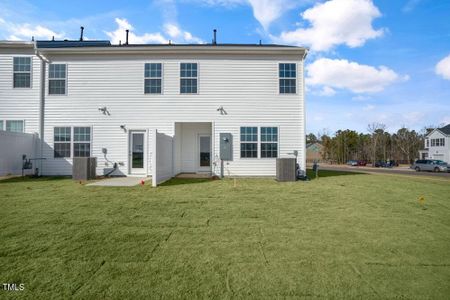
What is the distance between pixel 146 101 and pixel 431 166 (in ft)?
107

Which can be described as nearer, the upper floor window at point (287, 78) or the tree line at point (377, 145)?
the upper floor window at point (287, 78)

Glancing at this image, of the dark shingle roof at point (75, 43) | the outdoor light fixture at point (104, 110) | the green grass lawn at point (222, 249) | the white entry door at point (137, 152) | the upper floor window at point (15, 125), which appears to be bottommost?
the green grass lawn at point (222, 249)

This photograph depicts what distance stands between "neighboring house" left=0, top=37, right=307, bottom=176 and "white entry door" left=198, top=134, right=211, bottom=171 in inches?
52.9

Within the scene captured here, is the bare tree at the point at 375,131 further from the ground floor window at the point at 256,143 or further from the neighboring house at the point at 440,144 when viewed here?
the ground floor window at the point at 256,143

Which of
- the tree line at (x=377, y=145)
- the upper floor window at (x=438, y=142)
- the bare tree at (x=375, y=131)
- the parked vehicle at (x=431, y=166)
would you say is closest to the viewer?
the parked vehicle at (x=431, y=166)

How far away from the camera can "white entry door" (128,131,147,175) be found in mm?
12508

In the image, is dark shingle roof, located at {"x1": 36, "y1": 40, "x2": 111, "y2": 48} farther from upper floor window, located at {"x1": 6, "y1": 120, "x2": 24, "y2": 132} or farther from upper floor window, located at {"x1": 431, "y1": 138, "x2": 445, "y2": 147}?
upper floor window, located at {"x1": 431, "y1": 138, "x2": 445, "y2": 147}

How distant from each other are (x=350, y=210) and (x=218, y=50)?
9792mm

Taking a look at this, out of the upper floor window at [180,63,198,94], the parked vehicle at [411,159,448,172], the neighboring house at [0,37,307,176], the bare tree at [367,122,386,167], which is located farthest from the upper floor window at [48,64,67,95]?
the bare tree at [367,122,386,167]

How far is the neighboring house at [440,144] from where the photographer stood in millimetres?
35000

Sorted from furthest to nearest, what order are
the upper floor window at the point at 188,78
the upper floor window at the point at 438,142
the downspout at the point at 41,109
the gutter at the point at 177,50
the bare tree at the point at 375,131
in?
the bare tree at the point at 375,131, the upper floor window at the point at 438,142, the upper floor window at the point at 188,78, the downspout at the point at 41,109, the gutter at the point at 177,50

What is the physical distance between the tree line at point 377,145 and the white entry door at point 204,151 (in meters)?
40.0

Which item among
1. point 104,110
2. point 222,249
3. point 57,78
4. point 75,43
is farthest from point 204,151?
point 75,43

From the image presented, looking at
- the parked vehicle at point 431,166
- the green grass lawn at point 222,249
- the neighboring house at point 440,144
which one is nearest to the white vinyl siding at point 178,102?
the green grass lawn at point 222,249
